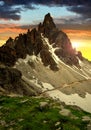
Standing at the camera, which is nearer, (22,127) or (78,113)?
(22,127)

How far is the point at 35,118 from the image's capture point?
3550 cm

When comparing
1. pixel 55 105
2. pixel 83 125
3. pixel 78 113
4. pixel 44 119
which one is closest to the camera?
pixel 83 125

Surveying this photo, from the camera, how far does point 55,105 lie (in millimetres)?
40375

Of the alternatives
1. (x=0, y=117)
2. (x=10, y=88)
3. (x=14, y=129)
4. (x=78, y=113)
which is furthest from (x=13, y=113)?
(x=10, y=88)

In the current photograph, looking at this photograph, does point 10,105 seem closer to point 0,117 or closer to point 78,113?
point 0,117

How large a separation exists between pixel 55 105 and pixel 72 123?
7291mm

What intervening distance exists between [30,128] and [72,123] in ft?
13.3

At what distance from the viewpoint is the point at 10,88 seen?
193m

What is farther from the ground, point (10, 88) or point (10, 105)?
point (10, 105)

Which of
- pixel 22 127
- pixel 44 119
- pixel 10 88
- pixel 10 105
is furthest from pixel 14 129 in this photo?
pixel 10 88

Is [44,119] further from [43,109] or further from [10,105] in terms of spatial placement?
[10,105]

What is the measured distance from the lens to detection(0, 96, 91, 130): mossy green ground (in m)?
32.9

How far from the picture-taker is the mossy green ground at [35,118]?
32938 millimetres

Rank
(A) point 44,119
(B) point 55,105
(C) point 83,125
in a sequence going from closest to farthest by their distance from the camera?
(C) point 83,125
(A) point 44,119
(B) point 55,105
